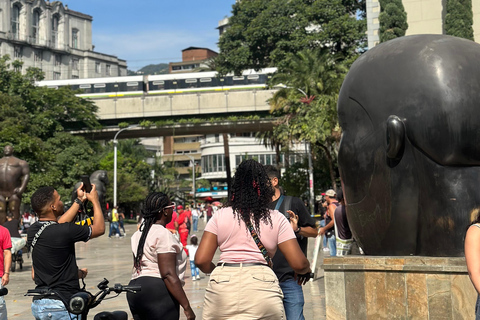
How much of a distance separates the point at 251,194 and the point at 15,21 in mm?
104355

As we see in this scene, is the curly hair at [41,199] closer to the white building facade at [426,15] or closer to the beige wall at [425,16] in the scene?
the white building facade at [426,15]

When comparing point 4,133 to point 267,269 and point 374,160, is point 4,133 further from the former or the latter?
point 267,269

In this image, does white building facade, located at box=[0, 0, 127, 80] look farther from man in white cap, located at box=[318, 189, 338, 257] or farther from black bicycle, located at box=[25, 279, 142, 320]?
black bicycle, located at box=[25, 279, 142, 320]

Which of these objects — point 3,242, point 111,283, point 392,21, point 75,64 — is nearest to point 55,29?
point 75,64

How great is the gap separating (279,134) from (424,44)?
30.0 metres

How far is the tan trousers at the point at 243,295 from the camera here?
438 cm

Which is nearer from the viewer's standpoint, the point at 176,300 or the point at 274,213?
the point at 274,213

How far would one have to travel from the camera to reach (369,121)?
7484 millimetres

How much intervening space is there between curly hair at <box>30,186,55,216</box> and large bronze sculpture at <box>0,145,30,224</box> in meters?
13.7

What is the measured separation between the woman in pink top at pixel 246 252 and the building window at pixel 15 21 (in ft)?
337

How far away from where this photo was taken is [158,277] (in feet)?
18.2

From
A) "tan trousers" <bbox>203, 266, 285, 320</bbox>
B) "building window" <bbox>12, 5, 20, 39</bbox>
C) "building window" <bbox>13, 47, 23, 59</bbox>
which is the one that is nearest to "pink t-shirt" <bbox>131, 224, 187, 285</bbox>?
"tan trousers" <bbox>203, 266, 285, 320</bbox>

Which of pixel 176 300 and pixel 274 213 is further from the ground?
pixel 274 213

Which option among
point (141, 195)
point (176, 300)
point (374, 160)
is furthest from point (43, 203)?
point (141, 195)
